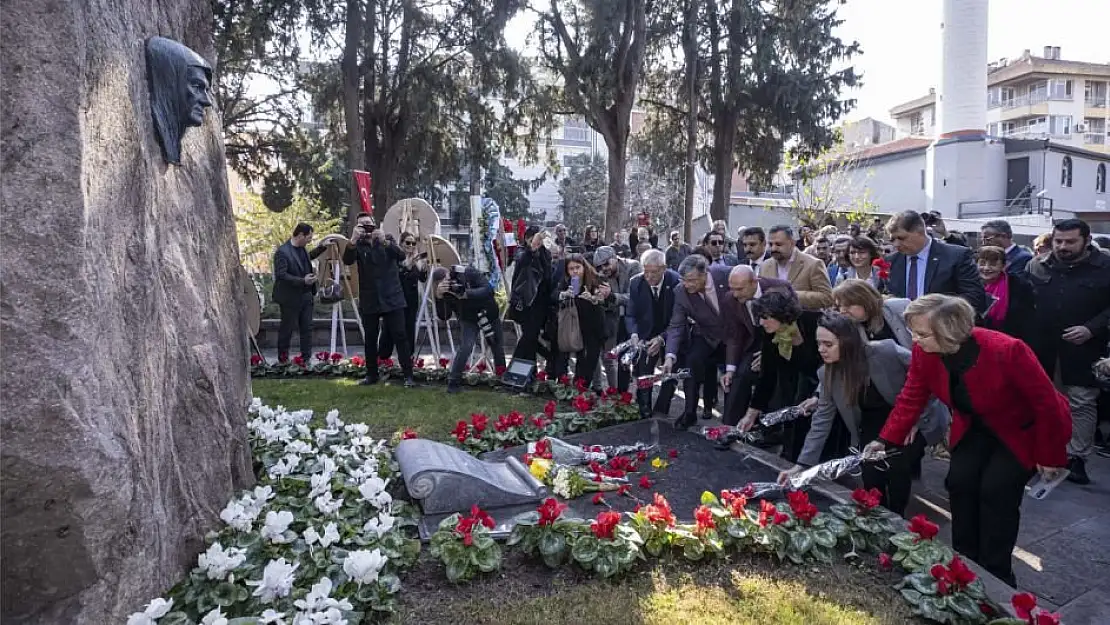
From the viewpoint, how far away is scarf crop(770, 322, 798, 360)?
17.4 feet

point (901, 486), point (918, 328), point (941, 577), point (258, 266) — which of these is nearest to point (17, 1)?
point (918, 328)

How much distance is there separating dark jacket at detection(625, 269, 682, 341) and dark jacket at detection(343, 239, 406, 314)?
286cm

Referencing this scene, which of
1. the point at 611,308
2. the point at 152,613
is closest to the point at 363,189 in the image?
the point at 611,308

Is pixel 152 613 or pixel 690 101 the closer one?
pixel 152 613

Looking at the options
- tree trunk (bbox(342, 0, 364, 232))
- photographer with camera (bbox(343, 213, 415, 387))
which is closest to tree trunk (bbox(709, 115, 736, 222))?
tree trunk (bbox(342, 0, 364, 232))

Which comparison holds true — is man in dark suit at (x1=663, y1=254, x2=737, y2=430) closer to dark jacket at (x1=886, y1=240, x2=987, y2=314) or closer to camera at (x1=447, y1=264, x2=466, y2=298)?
dark jacket at (x1=886, y1=240, x2=987, y2=314)

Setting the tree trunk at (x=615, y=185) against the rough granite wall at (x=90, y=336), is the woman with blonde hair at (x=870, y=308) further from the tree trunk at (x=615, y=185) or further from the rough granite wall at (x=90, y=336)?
the tree trunk at (x=615, y=185)

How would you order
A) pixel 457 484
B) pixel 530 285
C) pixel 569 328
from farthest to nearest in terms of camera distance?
1. pixel 530 285
2. pixel 569 328
3. pixel 457 484

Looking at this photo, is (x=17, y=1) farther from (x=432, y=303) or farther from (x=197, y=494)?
(x=432, y=303)

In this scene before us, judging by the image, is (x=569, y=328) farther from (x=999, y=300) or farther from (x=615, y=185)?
(x=615, y=185)

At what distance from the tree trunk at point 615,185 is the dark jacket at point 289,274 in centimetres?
984

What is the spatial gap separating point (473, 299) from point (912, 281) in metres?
4.68

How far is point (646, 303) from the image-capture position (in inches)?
292

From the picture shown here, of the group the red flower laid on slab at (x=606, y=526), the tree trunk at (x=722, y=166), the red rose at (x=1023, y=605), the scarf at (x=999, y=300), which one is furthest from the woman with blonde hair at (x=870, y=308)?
the tree trunk at (x=722, y=166)
